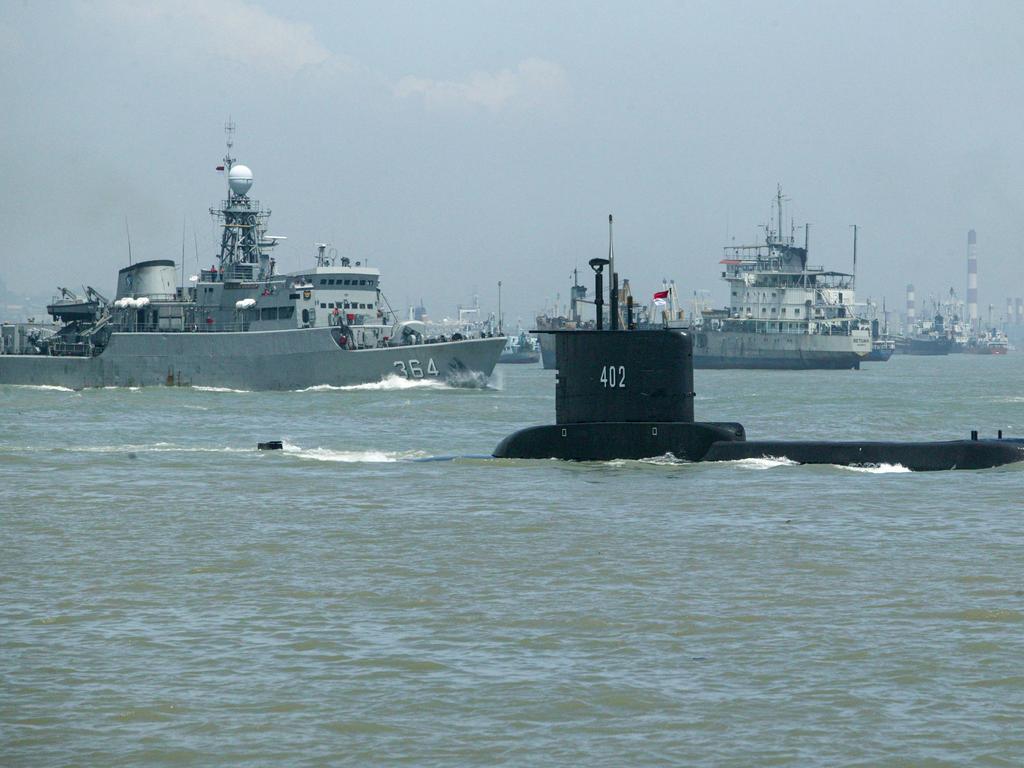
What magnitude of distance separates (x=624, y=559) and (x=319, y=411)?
1348 inches

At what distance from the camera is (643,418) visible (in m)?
24.4

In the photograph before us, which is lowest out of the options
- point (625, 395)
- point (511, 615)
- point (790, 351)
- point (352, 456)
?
point (511, 615)

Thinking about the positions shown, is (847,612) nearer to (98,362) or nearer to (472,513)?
(472,513)

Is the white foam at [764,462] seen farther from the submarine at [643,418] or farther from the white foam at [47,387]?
the white foam at [47,387]

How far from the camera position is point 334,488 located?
80.7 feet

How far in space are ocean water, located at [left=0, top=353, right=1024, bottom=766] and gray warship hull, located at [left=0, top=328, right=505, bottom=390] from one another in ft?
114

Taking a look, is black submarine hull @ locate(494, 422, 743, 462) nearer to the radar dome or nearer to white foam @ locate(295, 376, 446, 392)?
white foam @ locate(295, 376, 446, 392)

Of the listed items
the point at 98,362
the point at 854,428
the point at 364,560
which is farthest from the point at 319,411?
the point at 364,560

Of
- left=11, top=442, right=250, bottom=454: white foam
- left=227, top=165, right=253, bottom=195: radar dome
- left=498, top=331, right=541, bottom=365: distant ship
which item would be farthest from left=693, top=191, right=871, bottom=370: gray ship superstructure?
left=11, top=442, right=250, bottom=454: white foam

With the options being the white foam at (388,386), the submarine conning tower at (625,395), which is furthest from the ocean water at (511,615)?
the white foam at (388,386)

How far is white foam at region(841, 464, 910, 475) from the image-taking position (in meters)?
25.2

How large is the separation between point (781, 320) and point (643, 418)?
325ft

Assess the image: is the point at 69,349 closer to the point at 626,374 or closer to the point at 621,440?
the point at 621,440

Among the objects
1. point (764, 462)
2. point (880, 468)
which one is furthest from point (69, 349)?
point (880, 468)
